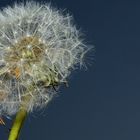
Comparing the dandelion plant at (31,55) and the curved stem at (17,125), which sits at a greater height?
the dandelion plant at (31,55)

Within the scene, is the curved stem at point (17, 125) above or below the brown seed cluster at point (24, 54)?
below

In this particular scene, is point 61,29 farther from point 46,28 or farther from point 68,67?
point 68,67

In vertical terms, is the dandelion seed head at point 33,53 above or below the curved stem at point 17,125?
above

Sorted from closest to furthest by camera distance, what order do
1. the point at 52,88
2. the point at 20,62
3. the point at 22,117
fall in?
1. the point at 22,117
2. the point at 52,88
3. the point at 20,62

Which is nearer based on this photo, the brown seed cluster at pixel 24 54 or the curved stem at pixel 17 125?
the curved stem at pixel 17 125

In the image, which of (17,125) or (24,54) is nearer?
(17,125)

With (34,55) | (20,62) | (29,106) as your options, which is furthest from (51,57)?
(29,106)

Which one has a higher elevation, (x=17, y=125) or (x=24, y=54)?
(x=24, y=54)

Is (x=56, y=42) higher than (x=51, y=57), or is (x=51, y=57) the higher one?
(x=56, y=42)

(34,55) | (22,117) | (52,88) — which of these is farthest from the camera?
(34,55)

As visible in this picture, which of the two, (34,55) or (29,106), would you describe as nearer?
(29,106)

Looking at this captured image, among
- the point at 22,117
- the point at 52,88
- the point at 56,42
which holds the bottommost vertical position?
the point at 22,117
